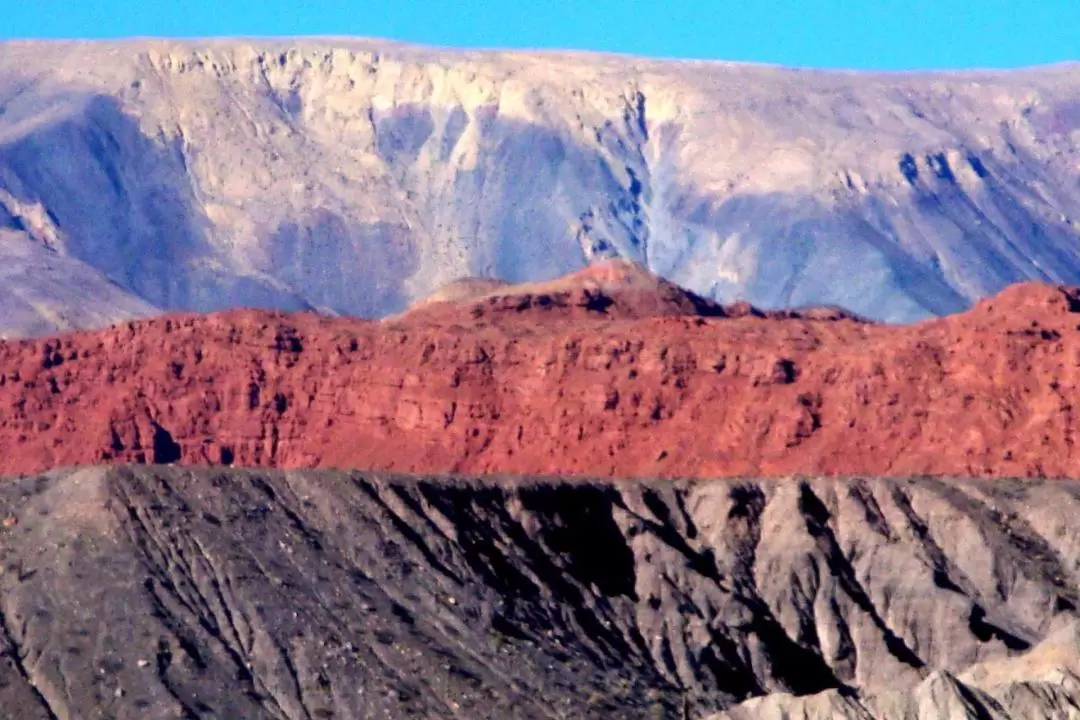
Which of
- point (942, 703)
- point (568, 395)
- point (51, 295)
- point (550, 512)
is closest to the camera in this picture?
point (942, 703)

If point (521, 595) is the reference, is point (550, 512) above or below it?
above

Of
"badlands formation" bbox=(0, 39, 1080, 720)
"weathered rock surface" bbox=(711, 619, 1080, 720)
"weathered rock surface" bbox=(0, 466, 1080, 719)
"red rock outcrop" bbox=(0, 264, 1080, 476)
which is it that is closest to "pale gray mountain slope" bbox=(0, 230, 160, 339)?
"badlands formation" bbox=(0, 39, 1080, 720)

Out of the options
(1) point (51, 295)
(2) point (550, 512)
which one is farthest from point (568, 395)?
(1) point (51, 295)

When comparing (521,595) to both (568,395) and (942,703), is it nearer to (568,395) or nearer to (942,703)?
(942,703)

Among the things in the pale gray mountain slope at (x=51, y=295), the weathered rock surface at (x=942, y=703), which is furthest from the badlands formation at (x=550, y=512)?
the pale gray mountain slope at (x=51, y=295)

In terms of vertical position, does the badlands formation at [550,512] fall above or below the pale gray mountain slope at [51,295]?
above

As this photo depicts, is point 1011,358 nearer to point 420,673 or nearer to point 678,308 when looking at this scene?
point 678,308

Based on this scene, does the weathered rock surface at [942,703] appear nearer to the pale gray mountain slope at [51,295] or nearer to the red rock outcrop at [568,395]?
the red rock outcrop at [568,395]
